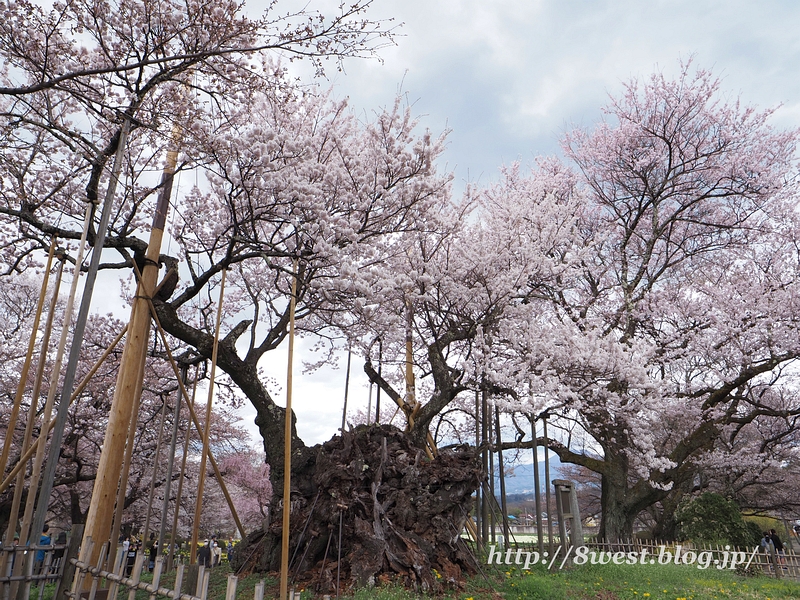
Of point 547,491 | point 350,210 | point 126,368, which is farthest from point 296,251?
point 547,491

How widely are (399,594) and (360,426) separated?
3.35 meters

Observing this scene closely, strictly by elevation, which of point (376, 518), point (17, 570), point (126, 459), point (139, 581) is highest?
point (126, 459)

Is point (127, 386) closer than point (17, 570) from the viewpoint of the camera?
No

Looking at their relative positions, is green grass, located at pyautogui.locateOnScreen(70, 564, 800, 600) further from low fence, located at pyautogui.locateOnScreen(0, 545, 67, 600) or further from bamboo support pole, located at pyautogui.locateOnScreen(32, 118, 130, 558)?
bamboo support pole, located at pyautogui.locateOnScreen(32, 118, 130, 558)

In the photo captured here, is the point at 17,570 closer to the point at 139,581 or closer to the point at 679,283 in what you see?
the point at 139,581

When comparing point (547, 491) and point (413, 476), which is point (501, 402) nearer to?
point (547, 491)

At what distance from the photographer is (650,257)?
13812 millimetres

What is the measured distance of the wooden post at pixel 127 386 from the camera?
18.4 feet

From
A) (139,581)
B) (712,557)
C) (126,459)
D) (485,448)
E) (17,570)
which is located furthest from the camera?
(712,557)

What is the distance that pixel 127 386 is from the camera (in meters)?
6.05

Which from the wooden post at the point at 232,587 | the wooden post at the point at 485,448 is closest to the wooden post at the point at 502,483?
the wooden post at the point at 485,448

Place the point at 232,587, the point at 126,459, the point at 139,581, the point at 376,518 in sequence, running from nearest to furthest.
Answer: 1. the point at 232,587
2. the point at 139,581
3. the point at 126,459
4. the point at 376,518

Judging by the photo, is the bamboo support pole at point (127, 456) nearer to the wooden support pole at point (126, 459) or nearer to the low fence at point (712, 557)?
the wooden support pole at point (126, 459)

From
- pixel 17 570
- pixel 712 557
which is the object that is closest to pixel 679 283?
pixel 712 557
